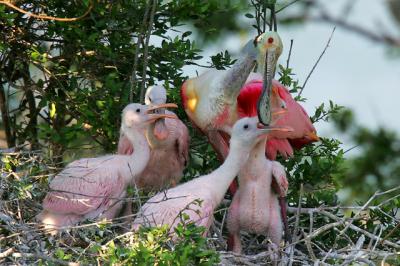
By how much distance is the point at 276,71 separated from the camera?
22.1ft

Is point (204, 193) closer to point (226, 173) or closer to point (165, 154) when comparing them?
point (226, 173)

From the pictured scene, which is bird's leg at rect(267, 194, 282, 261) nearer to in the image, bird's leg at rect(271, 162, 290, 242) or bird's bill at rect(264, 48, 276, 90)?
bird's leg at rect(271, 162, 290, 242)

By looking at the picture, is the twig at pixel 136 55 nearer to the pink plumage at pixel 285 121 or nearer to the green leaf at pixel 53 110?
the green leaf at pixel 53 110

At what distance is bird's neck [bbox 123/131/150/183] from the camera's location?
220 inches

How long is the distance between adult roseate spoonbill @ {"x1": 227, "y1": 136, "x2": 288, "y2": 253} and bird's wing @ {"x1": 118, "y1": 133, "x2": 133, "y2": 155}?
0.72 metres

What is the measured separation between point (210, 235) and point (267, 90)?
Answer: 1016 millimetres

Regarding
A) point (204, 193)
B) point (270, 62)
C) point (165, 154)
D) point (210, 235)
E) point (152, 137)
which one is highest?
point (270, 62)

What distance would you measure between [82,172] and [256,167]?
0.99m

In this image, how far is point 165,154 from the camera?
6.05 metres

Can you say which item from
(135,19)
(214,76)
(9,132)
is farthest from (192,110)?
(9,132)

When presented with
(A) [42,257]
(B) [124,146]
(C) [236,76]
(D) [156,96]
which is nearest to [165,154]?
(B) [124,146]

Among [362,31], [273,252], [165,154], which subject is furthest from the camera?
[165,154]

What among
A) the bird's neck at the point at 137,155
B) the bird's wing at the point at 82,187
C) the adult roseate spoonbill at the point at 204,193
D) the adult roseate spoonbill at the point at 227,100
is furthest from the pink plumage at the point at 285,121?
the bird's wing at the point at 82,187

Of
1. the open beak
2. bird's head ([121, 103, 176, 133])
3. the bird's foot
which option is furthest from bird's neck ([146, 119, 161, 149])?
the bird's foot
